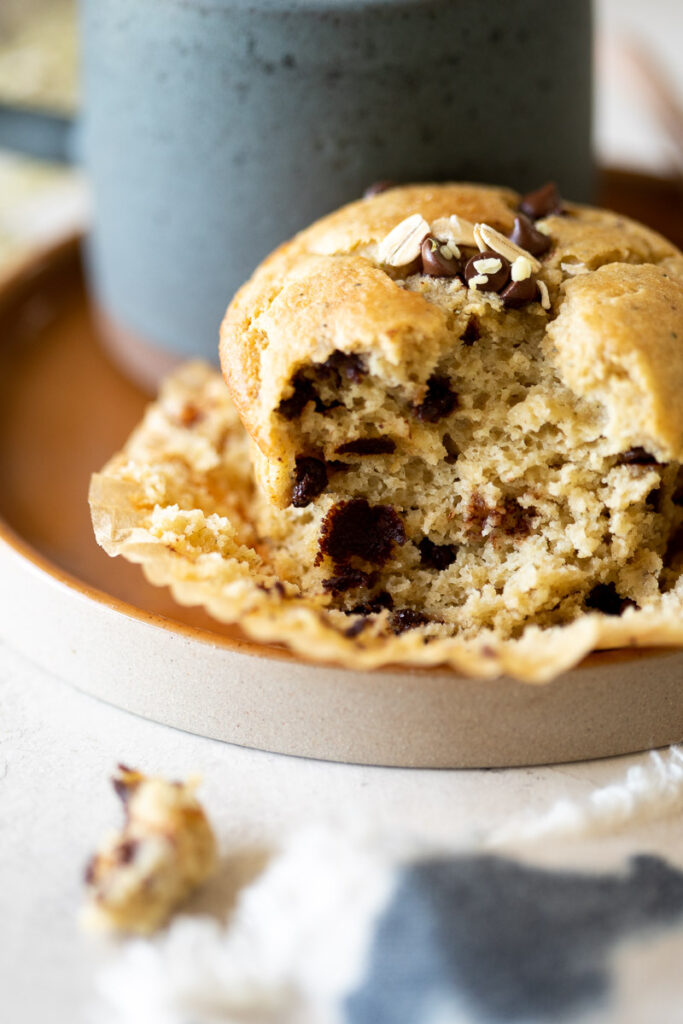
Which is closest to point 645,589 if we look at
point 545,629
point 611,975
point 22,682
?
point 545,629

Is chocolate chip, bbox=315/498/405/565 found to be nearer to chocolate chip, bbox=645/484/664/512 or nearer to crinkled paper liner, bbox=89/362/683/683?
crinkled paper liner, bbox=89/362/683/683

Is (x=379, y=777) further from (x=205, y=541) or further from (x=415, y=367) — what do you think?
(x=415, y=367)

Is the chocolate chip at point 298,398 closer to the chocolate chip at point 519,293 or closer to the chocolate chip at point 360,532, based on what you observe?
the chocolate chip at point 360,532

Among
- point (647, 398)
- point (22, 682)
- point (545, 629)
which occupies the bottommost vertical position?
point (22, 682)

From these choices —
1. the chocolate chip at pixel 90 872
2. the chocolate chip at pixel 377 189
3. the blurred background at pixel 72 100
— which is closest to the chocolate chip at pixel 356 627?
the chocolate chip at pixel 90 872

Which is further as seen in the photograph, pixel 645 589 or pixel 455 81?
pixel 455 81

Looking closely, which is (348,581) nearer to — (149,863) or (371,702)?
(371,702)
